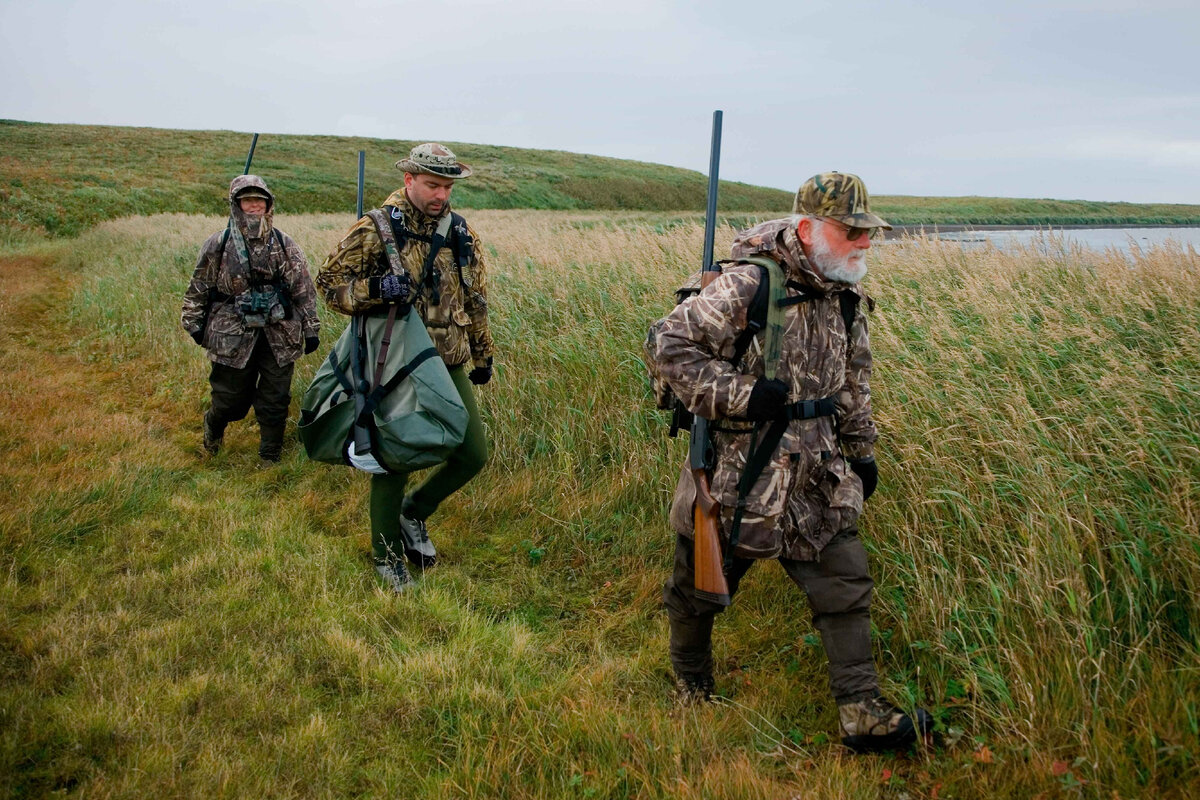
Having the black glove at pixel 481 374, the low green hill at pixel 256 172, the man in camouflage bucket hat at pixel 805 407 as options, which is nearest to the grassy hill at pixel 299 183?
the low green hill at pixel 256 172

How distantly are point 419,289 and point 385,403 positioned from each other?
27.6 inches

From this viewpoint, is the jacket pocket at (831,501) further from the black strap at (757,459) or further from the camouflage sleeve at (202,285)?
the camouflage sleeve at (202,285)

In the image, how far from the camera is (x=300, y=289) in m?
6.89

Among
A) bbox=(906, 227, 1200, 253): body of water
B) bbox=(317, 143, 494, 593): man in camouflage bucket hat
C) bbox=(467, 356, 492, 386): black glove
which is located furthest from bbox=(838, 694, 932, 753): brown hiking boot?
bbox=(906, 227, 1200, 253): body of water

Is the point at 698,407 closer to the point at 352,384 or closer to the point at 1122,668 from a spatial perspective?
the point at 1122,668

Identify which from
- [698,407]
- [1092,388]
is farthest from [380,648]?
[1092,388]

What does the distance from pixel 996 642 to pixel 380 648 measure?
2685 mm

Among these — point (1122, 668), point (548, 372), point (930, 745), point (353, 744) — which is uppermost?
point (548, 372)

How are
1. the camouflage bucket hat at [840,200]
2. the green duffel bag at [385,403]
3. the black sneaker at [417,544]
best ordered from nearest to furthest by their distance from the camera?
the camouflage bucket hat at [840,200] < the green duffel bag at [385,403] < the black sneaker at [417,544]

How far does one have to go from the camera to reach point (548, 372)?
22.1 feet

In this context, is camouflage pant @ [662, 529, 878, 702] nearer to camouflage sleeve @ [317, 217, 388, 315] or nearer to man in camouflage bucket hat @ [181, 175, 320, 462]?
camouflage sleeve @ [317, 217, 388, 315]

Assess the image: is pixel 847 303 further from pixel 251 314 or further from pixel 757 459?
pixel 251 314

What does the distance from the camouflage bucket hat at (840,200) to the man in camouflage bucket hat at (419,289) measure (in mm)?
2226

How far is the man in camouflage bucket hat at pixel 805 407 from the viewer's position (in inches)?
116
